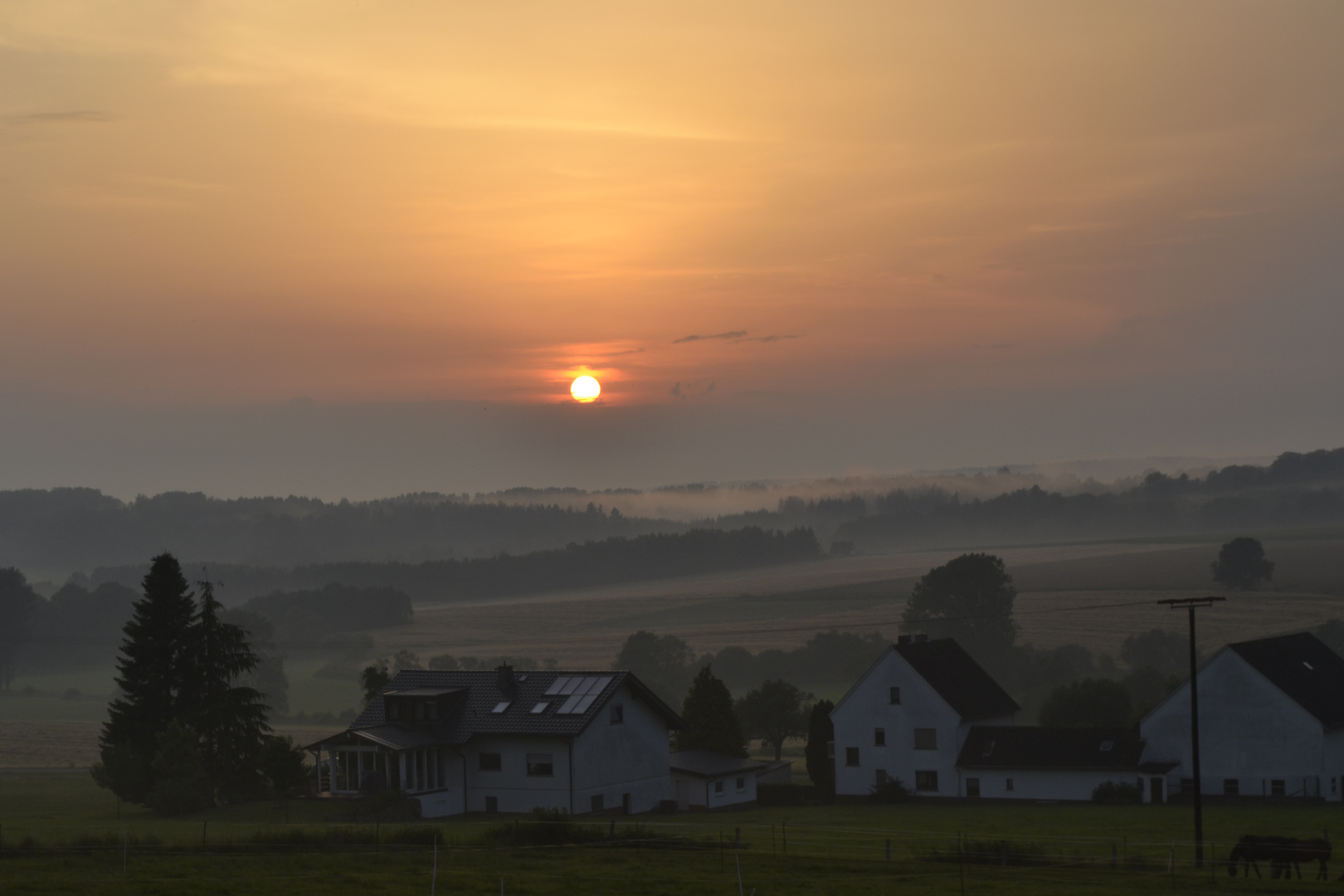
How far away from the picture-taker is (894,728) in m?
79.8

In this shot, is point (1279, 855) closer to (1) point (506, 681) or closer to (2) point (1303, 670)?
(2) point (1303, 670)

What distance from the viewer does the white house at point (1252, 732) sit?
6950cm

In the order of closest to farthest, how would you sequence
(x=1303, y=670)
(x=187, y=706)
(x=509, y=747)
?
(x=509, y=747), (x=187, y=706), (x=1303, y=670)

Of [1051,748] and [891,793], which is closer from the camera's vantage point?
[1051,748]

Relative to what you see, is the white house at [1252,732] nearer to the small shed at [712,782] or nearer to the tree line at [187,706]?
the small shed at [712,782]

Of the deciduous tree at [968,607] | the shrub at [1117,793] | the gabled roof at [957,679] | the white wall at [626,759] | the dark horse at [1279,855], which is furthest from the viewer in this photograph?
the deciduous tree at [968,607]

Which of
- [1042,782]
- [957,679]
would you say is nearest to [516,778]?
[1042,782]

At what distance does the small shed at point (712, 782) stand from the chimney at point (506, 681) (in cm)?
900

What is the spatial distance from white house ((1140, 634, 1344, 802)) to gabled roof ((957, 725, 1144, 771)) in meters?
1.16

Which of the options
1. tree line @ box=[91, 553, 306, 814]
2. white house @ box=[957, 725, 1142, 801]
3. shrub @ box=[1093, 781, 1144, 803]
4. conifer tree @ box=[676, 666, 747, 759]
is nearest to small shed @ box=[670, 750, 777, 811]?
conifer tree @ box=[676, 666, 747, 759]

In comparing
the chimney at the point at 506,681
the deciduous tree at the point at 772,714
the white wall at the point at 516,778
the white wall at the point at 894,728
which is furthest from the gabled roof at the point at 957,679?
the white wall at the point at 516,778

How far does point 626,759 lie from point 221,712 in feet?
67.0

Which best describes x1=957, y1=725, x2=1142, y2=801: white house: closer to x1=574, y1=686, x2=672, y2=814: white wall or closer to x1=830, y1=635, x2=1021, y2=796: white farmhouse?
x1=830, y1=635, x2=1021, y2=796: white farmhouse

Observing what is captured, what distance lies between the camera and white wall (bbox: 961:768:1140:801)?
7206 centimetres
